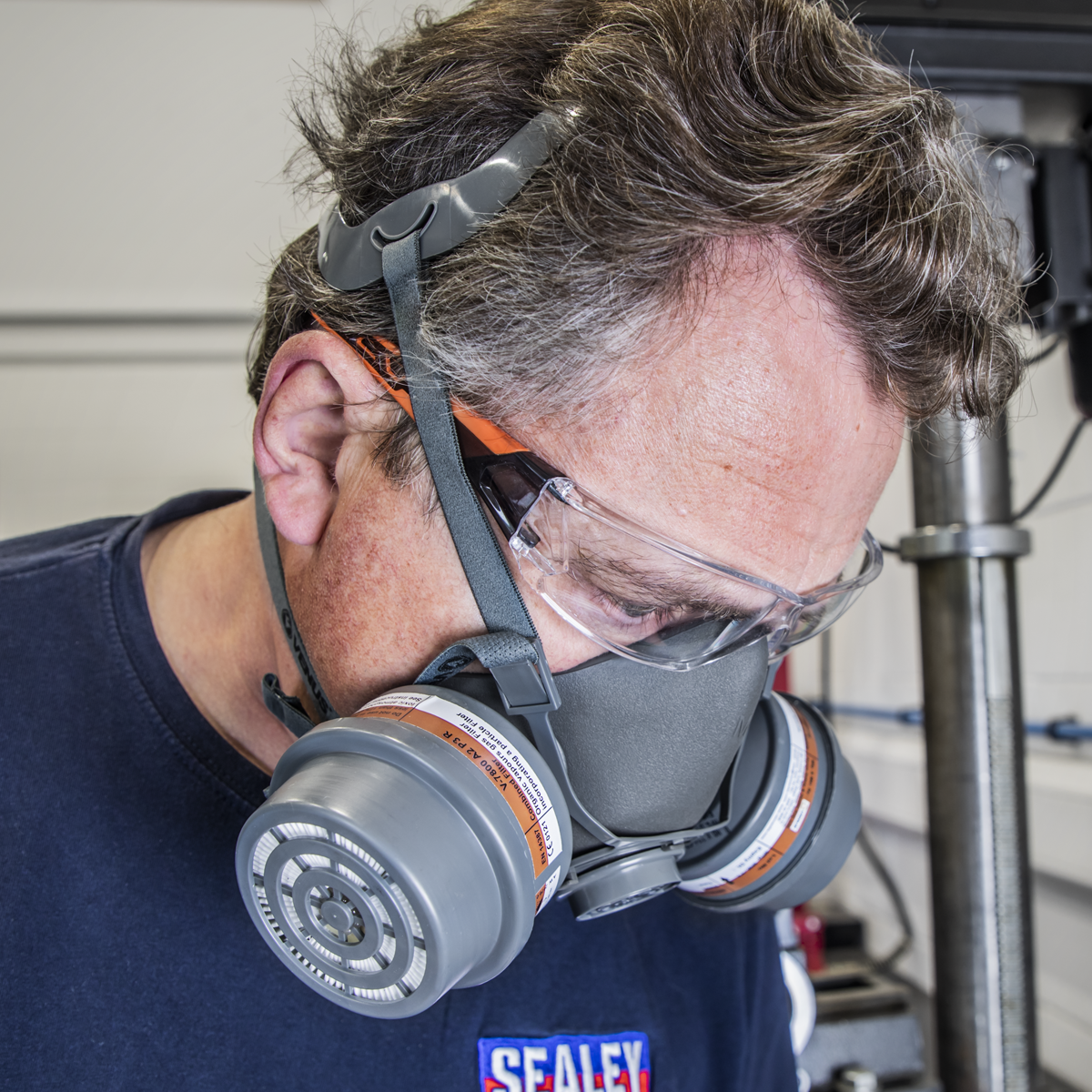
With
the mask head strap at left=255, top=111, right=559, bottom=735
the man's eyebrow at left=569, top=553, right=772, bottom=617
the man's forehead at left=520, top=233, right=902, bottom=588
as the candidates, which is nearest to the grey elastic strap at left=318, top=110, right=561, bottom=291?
the mask head strap at left=255, top=111, right=559, bottom=735

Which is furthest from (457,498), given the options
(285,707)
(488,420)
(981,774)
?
(981,774)

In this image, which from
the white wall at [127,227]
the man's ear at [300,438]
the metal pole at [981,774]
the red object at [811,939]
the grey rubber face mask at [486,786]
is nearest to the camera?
the grey rubber face mask at [486,786]

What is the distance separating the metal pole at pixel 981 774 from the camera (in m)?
1.06

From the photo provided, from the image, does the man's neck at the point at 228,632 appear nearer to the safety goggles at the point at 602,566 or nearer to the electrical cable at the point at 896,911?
the safety goggles at the point at 602,566

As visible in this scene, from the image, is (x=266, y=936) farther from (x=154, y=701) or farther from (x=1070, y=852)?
(x=1070, y=852)

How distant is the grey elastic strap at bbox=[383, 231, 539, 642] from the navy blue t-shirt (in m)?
0.36

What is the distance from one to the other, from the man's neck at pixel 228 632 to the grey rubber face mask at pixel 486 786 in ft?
0.29

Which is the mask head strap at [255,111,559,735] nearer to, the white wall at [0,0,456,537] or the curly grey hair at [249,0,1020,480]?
the curly grey hair at [249,0,1020,480]

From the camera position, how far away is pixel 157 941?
86 cm

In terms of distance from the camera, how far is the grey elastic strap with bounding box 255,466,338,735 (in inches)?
33.0

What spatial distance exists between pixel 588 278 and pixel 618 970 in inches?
30.4

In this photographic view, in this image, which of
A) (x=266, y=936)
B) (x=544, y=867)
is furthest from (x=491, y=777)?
(x=266, y=936)

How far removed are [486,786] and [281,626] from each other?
13.0 inches

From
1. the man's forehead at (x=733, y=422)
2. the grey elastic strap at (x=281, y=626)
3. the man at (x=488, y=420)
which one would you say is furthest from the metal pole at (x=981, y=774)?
the grey elastic strap at (x=281, y=626)
